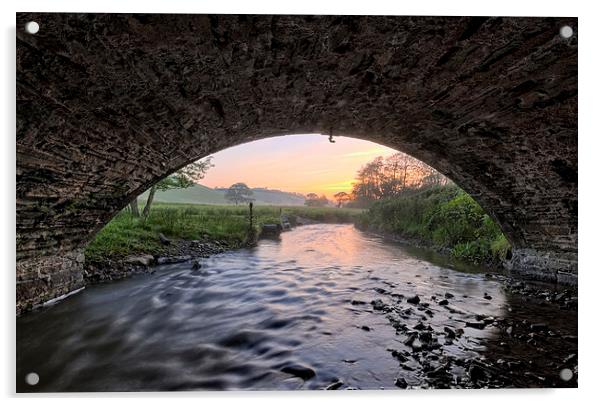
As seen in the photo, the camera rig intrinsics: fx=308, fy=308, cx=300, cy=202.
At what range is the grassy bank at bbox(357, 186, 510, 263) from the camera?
10945mm

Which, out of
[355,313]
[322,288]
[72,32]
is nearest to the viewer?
[72,32]

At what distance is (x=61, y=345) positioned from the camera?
12.9ft

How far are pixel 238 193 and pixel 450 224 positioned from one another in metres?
88.4

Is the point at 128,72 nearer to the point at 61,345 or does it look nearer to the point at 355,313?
the point at 61,345

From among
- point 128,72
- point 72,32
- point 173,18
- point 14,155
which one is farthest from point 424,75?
point 14,155

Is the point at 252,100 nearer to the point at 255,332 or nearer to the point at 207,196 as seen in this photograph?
the point at 255,332

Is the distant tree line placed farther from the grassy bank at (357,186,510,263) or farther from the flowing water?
the flowing water

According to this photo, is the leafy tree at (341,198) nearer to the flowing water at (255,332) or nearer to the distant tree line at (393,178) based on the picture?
the distant tree line at (393,178)

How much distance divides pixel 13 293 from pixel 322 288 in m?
5.61

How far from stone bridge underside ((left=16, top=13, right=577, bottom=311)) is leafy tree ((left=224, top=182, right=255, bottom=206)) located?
90.7m

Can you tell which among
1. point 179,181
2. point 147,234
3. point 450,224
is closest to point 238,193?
point 179,181

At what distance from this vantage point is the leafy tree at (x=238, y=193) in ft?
315

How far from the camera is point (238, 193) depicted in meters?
98.1

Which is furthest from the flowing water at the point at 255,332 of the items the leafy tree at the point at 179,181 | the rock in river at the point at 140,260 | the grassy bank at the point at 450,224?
the leafy tree at the point at 179,181
